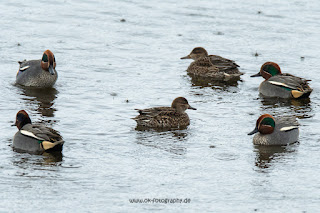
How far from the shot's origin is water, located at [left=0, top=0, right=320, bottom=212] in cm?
1084

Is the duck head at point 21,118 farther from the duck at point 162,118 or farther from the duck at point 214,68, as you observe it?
the duck at point 214,68

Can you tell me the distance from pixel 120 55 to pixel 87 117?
230 inches

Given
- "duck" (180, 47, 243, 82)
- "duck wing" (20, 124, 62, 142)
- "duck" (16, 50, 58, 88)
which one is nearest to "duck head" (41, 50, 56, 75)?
"duck" (16, 50, 58, 88)

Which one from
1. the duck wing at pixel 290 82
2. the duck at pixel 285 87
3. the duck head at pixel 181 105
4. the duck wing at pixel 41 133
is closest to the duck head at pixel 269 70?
the duck at pixel 285 87

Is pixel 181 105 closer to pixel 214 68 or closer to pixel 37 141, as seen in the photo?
pixel 37 141

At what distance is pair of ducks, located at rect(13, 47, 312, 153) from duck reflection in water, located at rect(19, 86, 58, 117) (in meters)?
0.30

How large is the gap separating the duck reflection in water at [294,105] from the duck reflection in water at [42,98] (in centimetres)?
489

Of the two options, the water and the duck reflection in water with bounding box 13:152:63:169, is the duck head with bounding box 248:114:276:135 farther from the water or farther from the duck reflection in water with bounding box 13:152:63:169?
the duck reflection in water with bounding box 13:152:63:169

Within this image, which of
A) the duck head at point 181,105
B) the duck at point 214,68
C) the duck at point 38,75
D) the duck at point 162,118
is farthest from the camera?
the duck at point 214,68

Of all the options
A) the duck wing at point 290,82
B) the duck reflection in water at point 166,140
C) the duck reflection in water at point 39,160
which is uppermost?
the duck wing at point 290,82

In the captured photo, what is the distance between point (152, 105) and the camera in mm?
16031

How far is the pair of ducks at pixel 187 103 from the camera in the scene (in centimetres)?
1257

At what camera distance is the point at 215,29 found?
2386 cm

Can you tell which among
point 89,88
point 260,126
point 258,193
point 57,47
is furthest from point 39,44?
point 258,193
